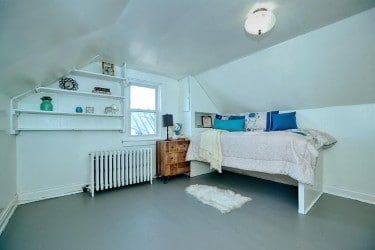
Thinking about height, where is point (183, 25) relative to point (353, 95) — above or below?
above

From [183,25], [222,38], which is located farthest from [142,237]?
[222,38]

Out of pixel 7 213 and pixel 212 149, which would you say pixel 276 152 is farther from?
pixel 7 213

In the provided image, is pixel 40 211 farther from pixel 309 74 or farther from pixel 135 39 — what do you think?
pixel 309 74

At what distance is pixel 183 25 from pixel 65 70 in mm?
1685

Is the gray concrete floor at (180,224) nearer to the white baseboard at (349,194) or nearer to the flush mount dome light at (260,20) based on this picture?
the white baseboard at (349,194)

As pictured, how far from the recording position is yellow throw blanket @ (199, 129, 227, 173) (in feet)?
9.77

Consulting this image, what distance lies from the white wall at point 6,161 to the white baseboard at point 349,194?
4006mm

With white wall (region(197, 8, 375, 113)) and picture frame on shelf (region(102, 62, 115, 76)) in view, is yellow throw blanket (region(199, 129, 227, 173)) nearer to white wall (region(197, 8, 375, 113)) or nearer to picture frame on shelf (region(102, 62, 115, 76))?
white wall (region(197, 8, 375, 113))

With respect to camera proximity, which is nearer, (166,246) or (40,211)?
(166,246)

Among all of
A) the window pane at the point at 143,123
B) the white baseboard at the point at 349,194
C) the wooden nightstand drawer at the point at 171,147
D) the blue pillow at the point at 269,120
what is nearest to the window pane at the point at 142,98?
the window pane at the point at 143,123

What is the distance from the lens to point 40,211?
6.94ft

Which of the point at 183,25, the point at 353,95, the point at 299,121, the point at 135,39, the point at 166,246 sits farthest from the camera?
the point at 299,121

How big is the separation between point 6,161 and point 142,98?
213 centimetres

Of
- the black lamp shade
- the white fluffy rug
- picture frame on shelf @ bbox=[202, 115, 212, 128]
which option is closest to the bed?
the white fluffy rug
